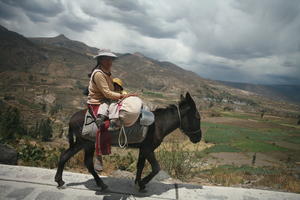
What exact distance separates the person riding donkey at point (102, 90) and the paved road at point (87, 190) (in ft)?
4.18

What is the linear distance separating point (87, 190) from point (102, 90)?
1.88 m

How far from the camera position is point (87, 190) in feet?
13.1

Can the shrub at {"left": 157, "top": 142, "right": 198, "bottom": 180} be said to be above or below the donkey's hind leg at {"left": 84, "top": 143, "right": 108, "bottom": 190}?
below

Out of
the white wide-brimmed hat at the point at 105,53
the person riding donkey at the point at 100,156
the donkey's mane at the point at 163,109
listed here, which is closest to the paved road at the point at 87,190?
the person riding donkey at the point at 100,156

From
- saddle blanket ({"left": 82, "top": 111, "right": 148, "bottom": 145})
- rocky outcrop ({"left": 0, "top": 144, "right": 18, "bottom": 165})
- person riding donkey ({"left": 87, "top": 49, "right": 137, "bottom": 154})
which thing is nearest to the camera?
person riding donkey ({"left": 87, "top": 49, "right": 137, "bottom": 154})

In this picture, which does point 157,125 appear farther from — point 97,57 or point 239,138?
point 239,138

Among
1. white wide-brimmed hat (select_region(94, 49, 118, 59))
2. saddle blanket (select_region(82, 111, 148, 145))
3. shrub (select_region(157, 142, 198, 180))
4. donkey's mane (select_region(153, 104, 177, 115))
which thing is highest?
white wide-brimmed hat (select_region(94, 49, 118, 59))

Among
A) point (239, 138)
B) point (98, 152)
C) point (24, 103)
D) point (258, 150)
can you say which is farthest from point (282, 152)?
point (24, 103)

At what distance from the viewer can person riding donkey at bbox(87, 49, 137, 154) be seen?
366 centimetres

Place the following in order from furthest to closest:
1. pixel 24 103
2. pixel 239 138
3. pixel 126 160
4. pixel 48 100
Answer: pixel 48 100 → pixel 24 103 → pixel 239 138 → pixel 126 160

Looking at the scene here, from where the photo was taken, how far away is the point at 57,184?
4074 millimetres

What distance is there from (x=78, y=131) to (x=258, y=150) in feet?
163

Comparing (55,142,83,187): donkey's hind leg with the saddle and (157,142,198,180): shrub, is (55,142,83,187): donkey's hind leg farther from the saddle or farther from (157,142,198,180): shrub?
(157,142,198,180): shrub

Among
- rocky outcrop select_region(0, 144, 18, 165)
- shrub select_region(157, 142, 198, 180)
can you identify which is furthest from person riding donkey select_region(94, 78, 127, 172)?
rocky outcrop select_region(0, 144, 18, 165)
